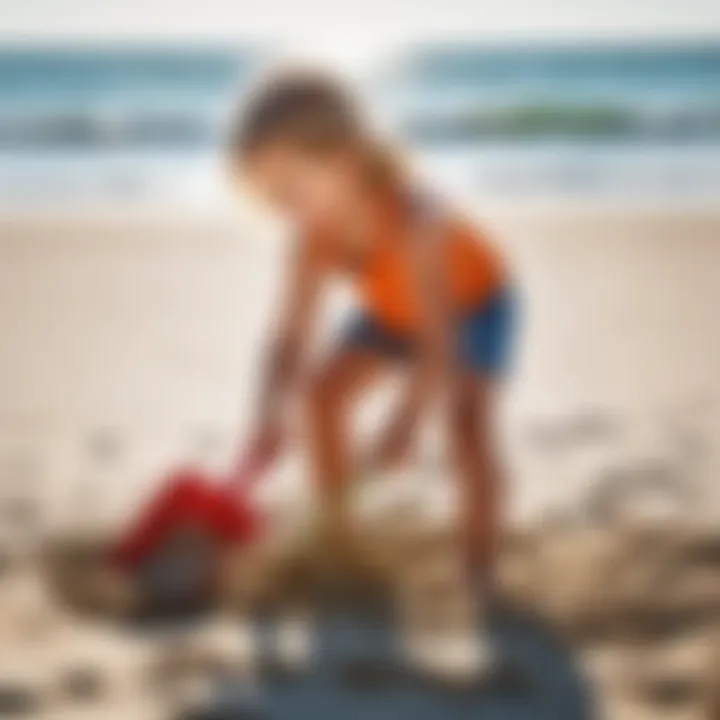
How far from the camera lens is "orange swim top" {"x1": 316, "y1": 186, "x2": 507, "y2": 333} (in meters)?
1.46

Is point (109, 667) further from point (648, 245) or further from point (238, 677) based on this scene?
point (648, 245)

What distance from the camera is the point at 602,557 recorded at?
57.0 inches

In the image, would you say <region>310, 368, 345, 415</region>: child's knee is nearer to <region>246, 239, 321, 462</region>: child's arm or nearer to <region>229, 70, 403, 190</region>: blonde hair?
<region>246, 239, 321, 462</region>: child's arm

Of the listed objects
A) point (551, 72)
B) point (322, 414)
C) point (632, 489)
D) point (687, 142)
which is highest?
point (551, 72)

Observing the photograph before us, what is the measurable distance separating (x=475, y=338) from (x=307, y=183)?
247 millimetres

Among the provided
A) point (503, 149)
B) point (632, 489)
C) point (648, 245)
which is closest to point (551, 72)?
point (503, 149)

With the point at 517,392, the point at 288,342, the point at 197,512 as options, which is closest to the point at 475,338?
the point at 517,392

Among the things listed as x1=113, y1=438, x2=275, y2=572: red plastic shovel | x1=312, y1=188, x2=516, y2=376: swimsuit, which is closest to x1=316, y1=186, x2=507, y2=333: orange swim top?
x1=312, y1=188, x2=516, y2=376: swimsuit

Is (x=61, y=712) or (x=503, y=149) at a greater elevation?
(x=503, y=149)

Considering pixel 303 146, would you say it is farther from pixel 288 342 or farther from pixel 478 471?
pixel 478 471

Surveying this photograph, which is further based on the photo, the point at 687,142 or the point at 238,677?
the point at 687,142

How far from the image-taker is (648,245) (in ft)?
4.89

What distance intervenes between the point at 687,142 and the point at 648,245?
130 millimetres

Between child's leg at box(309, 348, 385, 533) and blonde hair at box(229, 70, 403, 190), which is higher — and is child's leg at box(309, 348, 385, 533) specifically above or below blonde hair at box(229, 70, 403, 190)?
below
